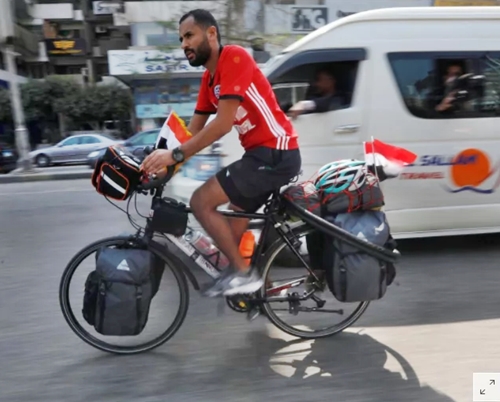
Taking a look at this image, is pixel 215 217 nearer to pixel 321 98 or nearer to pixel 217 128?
pixel 217 128

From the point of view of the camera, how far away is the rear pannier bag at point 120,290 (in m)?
3.35

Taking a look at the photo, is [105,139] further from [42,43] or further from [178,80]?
[42,43]

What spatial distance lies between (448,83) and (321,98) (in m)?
1.26

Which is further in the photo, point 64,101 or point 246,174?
point 64,101

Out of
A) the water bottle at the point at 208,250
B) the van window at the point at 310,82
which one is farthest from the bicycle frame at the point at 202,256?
the van window at the point at 310,82

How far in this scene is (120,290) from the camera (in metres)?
3.35

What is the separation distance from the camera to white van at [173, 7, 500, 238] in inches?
204

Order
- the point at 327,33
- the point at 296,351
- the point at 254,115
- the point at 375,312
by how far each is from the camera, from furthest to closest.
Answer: the point at 327,33 < the point at 375,312 < the point at 296,351 < the point at 254,115

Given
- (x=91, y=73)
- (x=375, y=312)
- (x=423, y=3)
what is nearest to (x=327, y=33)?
(x=375, y=312)

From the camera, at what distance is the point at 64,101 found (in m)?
29.5

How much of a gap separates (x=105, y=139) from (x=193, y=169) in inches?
669

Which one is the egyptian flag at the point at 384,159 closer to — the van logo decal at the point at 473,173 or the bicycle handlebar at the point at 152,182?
the bicycle handlebar at the point at 152,182

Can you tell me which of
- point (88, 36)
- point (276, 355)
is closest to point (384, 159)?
point (276, 355)

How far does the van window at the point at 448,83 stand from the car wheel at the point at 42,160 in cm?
1832
